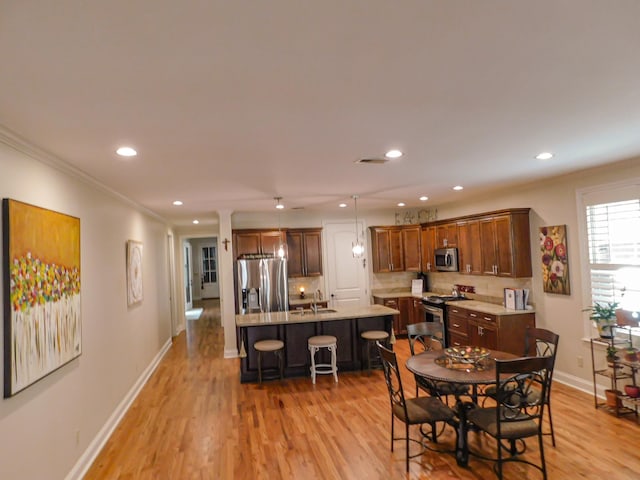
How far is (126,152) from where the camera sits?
285 cm

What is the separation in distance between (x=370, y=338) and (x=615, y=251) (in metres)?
3.02

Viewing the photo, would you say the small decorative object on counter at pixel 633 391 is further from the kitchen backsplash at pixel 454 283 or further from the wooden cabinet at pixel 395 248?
the wooden cabinet at pixel 395 248

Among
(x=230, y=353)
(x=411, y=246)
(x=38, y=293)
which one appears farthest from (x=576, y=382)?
(x=38, y=293)

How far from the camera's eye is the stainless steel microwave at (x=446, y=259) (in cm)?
659

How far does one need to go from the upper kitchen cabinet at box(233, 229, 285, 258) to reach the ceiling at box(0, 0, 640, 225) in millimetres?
3479

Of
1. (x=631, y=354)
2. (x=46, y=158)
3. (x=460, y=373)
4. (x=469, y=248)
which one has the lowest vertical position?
(x=631, y=354)

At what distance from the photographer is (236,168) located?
11.6 feet

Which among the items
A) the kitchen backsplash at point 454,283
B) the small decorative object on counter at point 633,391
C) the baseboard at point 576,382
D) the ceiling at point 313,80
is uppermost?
the ceiling at point 313,80

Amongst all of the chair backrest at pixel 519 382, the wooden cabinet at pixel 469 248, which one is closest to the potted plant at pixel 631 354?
the chair backrest at pixel 519 382

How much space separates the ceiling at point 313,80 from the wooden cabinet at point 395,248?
171 inches

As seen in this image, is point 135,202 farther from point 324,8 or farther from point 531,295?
point 531,295

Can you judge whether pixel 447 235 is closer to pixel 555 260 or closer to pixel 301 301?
pixel 555 260

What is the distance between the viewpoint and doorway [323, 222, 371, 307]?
25.7 feet

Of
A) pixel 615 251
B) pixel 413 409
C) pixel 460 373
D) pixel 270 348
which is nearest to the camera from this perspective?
pixel 460 373
